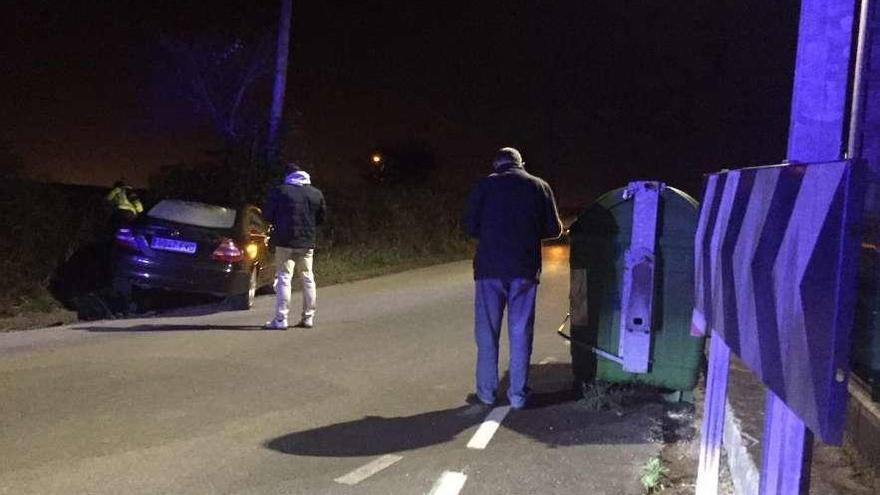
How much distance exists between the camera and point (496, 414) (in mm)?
6270

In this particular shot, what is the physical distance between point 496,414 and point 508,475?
1.29 metres

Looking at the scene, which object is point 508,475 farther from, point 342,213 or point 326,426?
point 342,213

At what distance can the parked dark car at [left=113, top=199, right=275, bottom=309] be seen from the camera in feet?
34.7

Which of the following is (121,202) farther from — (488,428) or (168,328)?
(488,428)

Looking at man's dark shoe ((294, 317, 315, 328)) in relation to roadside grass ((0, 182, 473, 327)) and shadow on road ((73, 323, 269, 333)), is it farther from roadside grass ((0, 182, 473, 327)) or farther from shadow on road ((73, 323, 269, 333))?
roadside grass ((0, 182, 473, 327))

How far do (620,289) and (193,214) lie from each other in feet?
21.6

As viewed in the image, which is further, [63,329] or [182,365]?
[63,329]

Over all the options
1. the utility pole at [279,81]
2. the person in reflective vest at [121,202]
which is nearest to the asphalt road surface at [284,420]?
the person in reflective vest at [121,202]

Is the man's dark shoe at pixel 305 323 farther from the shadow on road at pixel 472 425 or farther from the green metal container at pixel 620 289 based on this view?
the green metal container at pixel 620 289

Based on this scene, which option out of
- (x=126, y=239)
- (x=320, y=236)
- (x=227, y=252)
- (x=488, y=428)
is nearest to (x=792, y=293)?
(x=488, y=428)

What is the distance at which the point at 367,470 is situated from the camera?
5023 millimetres

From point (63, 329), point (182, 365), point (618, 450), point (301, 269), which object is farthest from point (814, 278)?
point (63, 329)

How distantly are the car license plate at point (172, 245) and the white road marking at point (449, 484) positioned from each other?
21.4 ft

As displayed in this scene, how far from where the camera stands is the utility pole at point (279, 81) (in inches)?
715
